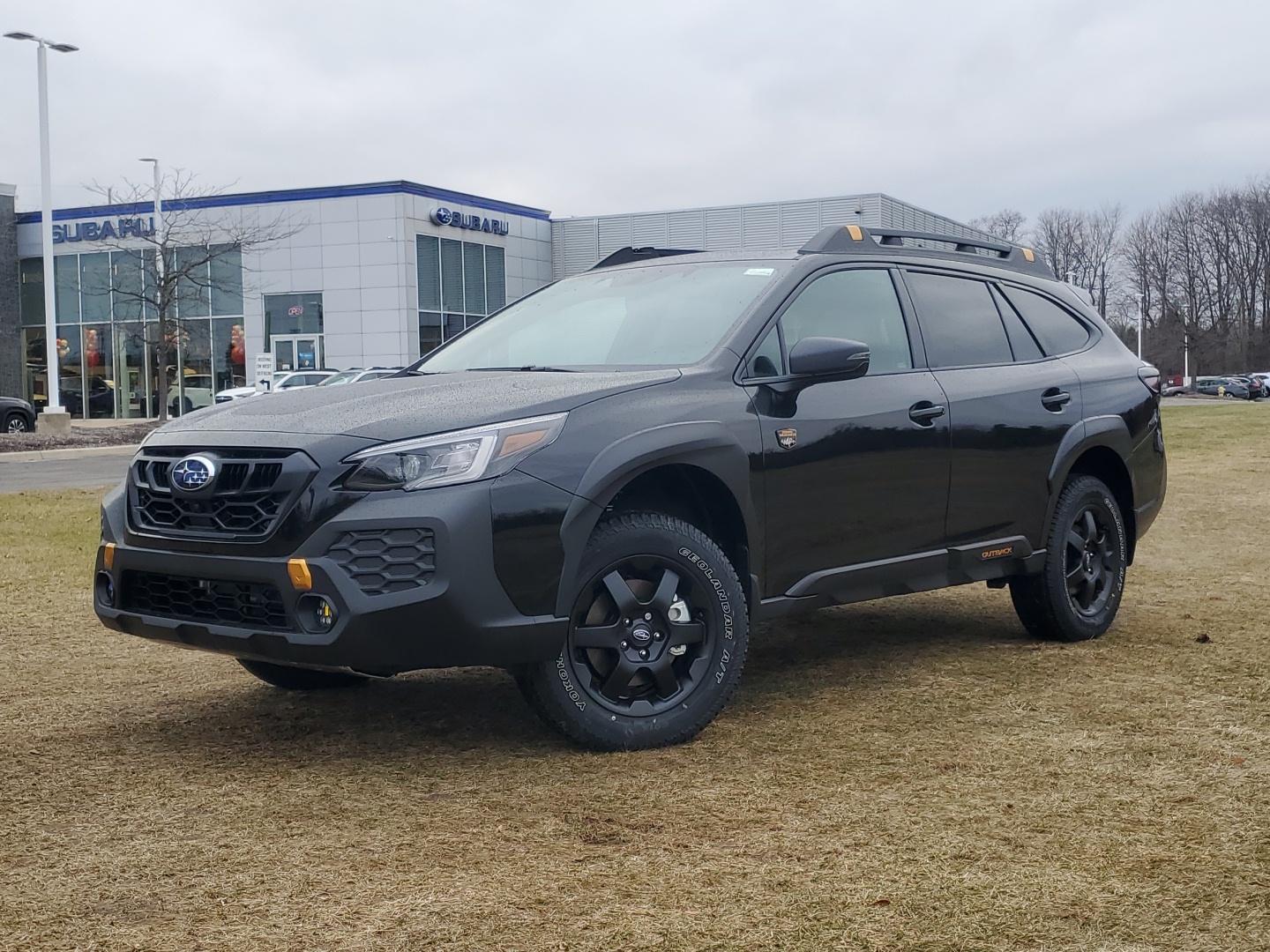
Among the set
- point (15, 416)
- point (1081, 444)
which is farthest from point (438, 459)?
point (15, 416)

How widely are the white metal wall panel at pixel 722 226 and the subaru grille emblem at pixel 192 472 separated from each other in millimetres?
49613

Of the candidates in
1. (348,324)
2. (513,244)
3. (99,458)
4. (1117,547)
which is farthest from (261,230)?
(1117,547)

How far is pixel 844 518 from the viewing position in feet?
17.1

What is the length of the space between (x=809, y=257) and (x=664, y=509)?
1301 mm

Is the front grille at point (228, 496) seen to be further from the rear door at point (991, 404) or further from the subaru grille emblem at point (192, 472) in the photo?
the rear door at point (991, 404)

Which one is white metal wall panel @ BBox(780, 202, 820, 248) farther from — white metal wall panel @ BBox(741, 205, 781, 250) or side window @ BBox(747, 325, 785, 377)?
side window @ BBox(747, 325, 785, 377)

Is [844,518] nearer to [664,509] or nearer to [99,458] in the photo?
[664,509]

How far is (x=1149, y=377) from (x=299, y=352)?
139ft

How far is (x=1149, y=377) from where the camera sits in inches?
277

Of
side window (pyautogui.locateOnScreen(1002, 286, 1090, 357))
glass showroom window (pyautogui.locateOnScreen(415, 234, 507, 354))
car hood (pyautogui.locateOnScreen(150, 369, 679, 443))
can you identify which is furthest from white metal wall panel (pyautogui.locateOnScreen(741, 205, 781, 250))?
car hood (pyautogui.locateOnScreen(150, 369, 679, 443))

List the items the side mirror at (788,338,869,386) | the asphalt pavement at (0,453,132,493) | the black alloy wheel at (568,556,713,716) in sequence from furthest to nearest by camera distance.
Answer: the asphalt pavement at (0,453,132,493)
the side mirror at (788,338,869,386)
the black alloy wheel at (568,556,713,716)

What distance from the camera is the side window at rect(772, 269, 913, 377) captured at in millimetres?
5387

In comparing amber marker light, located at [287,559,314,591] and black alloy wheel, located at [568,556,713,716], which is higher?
amber marker light, located at [287,559,314,591]

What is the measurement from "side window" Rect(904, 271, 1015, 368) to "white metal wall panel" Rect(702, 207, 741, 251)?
4742 centimetres
